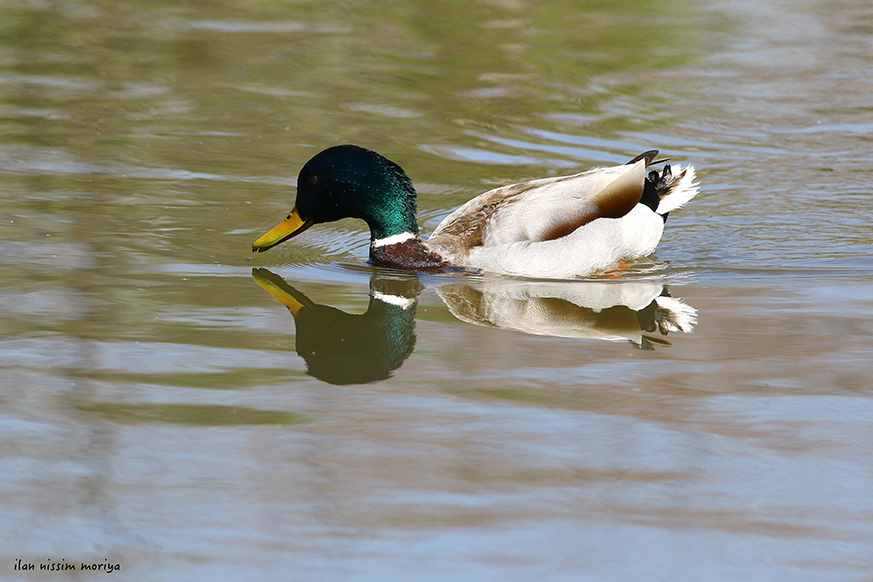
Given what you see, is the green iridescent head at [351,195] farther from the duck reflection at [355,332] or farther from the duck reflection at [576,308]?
the duck reflection at [576,308]

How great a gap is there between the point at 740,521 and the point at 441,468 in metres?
1.00

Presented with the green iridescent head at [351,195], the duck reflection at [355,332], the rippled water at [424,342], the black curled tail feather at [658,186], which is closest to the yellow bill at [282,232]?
the green iridescent head at [351,195]

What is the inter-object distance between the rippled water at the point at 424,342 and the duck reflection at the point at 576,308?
31mm

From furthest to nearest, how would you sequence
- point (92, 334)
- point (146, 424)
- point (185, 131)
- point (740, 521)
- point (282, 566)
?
point (185, 131), point (92, 334), point (146, 424), point (740, 521), point (282, 566)

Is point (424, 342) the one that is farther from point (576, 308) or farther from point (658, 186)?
point (658, 186)

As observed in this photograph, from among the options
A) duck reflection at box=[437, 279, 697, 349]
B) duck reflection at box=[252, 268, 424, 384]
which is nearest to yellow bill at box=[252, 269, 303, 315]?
duck reflection at box=[252, 268, 424, 384]

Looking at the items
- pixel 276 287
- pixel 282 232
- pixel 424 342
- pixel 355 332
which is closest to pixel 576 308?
pixel 424 342

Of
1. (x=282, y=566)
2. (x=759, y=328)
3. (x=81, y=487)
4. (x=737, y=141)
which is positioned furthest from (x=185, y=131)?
A: (x=282, y=566)

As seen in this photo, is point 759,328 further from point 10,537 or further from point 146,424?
point 10,537

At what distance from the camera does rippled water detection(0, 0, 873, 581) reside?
3.48 meters

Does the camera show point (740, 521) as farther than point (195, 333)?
No

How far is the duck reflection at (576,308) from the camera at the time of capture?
5.73m

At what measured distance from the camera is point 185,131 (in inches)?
402

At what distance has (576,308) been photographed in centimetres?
622
